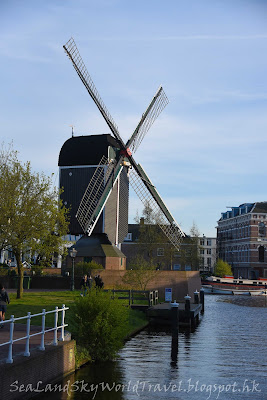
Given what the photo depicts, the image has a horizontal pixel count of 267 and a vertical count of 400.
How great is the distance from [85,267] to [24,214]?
54.5 feet

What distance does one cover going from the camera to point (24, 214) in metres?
32.5

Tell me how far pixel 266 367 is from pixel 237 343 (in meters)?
5.97

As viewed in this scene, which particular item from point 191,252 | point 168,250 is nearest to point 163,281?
point 168,250

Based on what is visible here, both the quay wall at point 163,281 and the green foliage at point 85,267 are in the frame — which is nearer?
the quay wall at point 163,281

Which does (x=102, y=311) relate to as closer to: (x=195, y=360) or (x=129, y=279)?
(x=195, y=360)

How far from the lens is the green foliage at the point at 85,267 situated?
4784cm

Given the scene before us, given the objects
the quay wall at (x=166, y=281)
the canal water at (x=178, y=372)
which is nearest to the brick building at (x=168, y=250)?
the quay wall at (x=166, y=281)

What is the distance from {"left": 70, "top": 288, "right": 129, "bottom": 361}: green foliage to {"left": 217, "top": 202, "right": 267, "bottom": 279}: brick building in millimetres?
96904

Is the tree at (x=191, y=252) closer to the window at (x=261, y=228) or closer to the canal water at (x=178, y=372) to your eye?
the window at (x=261, y=228)

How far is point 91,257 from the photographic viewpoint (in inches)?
1978

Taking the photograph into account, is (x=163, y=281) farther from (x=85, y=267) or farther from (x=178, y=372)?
(x=178, y=372)

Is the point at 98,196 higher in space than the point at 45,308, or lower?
higher

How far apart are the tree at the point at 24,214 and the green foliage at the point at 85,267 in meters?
13.5

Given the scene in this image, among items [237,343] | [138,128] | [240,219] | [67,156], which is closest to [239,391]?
[237,343]
